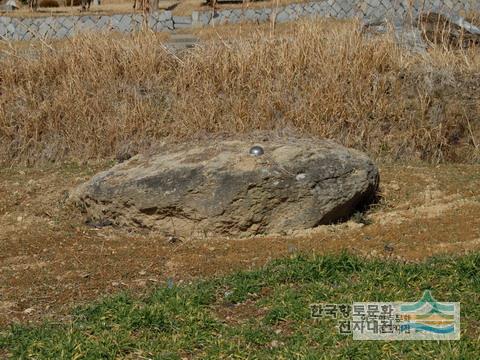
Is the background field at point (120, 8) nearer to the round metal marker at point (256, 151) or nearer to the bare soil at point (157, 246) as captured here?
the bare soil at point (157, 246)

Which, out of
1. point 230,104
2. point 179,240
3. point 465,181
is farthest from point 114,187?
point 465,181

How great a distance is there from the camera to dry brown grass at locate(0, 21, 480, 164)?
9039mm

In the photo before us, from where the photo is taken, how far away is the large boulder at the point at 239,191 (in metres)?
6.38

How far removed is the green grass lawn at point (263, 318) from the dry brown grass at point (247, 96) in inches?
157

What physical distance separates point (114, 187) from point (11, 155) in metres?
3.23

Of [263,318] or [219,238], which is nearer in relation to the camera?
[263,318]

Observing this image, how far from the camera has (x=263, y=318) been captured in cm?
446

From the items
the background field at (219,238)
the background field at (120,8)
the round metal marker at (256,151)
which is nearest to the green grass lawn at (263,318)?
the background field at (219,238)

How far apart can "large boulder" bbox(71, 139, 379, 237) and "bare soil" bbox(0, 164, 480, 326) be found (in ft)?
0.53

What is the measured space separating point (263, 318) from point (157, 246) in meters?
1.91

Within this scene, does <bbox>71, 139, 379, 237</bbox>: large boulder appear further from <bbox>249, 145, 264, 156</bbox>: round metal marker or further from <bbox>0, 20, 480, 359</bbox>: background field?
<bbox>0, 20, 480, 359</bbox>: background field

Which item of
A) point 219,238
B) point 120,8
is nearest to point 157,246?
point 219,238

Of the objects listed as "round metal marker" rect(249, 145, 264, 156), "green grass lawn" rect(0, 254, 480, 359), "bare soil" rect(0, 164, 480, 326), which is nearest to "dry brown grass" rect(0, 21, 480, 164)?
"bare soil" rect(0, 164, 480, 326)

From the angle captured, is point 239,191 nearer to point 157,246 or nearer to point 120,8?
point 157,246
